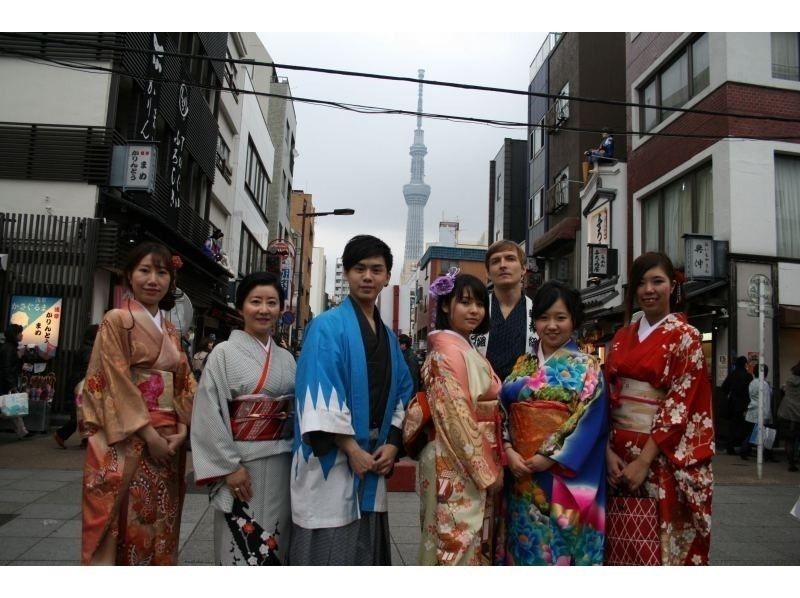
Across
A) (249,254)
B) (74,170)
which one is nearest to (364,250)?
(74,170)

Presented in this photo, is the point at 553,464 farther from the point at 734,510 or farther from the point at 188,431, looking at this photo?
the point at 734,510

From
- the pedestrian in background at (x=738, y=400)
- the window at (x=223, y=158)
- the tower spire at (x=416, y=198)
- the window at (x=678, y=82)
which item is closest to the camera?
the pedestrian in background at (x=738, y=400)

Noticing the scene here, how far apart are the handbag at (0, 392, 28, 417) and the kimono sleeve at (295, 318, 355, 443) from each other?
7.19 meters

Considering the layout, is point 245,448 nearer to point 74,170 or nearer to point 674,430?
point 674,430

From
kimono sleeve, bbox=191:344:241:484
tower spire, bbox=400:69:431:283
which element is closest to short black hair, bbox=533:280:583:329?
kimono sleeve, bbox=191:344:241:484

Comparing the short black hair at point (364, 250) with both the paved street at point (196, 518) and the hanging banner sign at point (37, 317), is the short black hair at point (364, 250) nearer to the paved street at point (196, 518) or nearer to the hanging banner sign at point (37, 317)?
the paved street at point (196, 518)

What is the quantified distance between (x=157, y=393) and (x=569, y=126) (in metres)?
18.2

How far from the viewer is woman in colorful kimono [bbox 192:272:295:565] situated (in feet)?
8.59

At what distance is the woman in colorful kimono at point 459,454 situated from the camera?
2.66 m

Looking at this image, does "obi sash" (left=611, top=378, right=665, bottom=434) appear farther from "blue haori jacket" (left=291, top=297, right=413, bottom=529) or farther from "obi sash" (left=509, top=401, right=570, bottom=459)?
"blue haori jacket" (left=291, top=297, right=413, bottom=529)

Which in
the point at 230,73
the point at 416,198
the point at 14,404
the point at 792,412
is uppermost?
the point at 416,198

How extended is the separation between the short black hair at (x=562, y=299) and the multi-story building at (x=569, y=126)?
1645 centimetres

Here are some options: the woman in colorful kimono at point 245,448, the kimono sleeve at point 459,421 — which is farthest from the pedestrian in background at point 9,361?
the kimono sleeve at point 459,421

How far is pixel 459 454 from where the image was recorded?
8.75 ft
